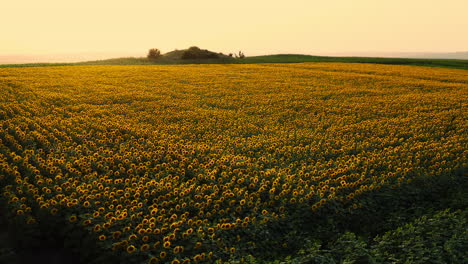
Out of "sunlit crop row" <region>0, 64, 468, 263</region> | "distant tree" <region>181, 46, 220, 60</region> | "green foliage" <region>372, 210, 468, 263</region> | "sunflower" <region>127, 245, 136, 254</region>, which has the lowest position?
"green foliage" <region>372, 210, 468, 263</region>

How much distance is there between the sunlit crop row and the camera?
279 inches

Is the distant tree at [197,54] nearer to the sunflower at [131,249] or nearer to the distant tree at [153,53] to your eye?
the distant tree at [153,53]

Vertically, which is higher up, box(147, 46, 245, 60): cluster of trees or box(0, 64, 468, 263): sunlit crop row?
box(147, 46, 245, 60): cluster of trees

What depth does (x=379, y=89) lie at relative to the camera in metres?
25.9

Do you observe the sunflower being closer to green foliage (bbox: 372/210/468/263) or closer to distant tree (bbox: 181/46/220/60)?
green foliage (bbox: 372/210/468/263)

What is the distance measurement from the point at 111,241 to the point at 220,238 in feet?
6.94

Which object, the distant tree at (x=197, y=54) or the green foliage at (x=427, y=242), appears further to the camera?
the distant tree at (x=197, y=54)

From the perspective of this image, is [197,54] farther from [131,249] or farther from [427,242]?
[427,242]

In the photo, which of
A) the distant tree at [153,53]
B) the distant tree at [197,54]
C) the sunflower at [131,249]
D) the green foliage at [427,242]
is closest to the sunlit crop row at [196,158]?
the sunflower at [131,249]

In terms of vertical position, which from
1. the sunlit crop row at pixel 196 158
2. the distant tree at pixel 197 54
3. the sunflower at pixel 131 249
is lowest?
the sunflower at pixel 131 249

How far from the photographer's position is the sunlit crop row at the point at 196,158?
7.10 metres

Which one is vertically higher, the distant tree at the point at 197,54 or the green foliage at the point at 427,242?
the distant tree at the point at 197,54

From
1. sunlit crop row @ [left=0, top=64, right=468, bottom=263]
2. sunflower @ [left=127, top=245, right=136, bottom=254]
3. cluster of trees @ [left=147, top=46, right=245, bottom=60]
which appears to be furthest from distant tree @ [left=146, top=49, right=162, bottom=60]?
sunflower @ [left=127, top=245, right=136, bottom=254]

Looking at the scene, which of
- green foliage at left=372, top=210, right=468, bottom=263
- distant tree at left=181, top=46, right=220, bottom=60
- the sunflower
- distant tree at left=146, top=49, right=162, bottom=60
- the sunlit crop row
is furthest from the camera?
distant tree at left=181, top=46, right=220, bottom=60
